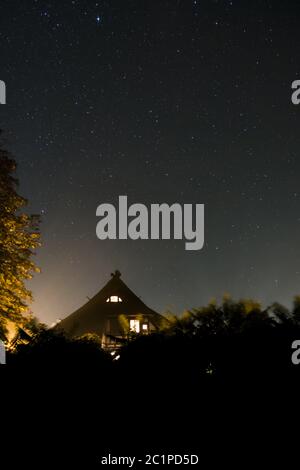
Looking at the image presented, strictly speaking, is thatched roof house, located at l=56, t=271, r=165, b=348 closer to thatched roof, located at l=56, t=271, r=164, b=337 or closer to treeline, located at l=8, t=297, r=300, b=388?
thatched roof, located at l=56, t=271, r=164, b=337

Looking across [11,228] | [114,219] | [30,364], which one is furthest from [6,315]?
[30,364]

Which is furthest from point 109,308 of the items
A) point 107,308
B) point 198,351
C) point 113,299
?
point 198,351

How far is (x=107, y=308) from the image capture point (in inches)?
1393

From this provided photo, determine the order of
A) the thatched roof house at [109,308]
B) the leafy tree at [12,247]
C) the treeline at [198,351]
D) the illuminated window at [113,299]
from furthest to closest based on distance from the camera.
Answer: the illuminated window at [113,299], the thatched roof house at [109,308], the leafy tree at [12,247], the treeline at [198,351]

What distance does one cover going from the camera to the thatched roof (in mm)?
33500

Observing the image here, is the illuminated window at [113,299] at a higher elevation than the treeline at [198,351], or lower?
higher

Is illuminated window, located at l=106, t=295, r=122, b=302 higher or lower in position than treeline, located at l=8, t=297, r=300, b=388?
higher

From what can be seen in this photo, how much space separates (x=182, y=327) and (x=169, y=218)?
3.83 meters

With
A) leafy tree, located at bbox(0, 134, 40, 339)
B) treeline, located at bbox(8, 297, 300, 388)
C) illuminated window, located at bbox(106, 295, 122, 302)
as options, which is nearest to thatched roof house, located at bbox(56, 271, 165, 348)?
illuminated window, located at bbox(106, 295, 122, 302)

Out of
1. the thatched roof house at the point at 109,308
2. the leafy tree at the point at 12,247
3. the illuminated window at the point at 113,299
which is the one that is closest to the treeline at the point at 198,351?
the leafy tree at the point at 12,247

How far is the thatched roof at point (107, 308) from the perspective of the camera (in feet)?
110

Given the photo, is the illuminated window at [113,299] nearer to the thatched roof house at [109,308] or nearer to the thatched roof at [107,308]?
the thatched roof house at [109,308]

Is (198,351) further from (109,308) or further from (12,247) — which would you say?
(109,308)
